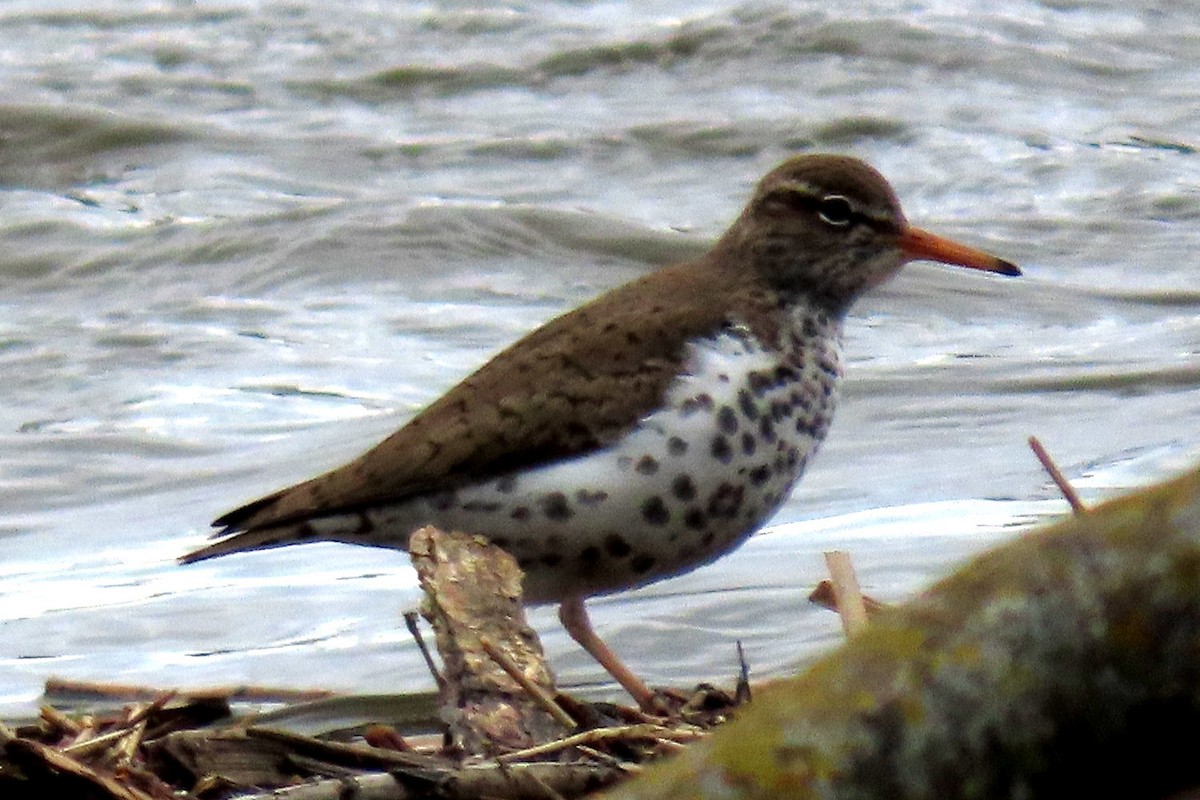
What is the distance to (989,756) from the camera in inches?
122

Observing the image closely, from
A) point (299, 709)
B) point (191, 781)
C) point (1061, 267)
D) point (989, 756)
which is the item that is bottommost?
point (1061, 267)

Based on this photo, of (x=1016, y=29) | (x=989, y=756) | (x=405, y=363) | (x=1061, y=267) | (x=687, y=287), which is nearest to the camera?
(x=989, y=756)

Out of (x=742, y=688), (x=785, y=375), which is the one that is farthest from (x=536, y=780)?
(x=785, y=375)

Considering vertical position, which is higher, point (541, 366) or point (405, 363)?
point (541, 366)

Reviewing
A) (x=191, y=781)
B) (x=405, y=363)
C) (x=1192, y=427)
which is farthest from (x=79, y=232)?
(x=191, y=781)

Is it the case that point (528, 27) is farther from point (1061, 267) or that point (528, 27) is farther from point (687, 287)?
point (687, 287)

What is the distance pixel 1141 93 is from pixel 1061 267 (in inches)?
157

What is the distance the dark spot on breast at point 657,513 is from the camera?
260 inches

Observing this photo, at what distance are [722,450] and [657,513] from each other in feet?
0.82

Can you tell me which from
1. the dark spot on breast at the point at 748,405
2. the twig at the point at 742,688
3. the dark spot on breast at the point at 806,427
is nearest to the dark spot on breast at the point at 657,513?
the dark spot on breast at the point at 748,405

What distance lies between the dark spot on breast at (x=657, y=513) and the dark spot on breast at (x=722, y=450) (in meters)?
0.20

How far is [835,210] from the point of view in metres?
7.86

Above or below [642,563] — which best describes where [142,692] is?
below

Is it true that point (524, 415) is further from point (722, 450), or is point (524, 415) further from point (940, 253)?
point (940, 253)
